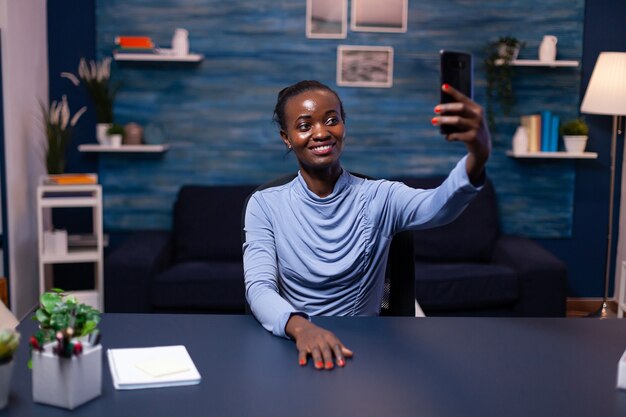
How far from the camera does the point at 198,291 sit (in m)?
3.87

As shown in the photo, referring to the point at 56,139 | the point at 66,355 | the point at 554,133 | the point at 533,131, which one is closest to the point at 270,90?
the point at 56,139

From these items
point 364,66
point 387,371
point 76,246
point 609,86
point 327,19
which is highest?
point 327,19

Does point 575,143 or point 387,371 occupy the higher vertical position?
point 575,143

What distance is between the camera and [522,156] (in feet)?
14.8

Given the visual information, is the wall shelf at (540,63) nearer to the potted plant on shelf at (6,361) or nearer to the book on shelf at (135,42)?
the book on shelf at (135,42)

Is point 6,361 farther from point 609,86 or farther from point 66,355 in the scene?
point 609,86

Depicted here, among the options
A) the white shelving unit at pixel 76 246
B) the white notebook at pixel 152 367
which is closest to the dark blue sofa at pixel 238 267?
the white shelving unit at pixel 76 246

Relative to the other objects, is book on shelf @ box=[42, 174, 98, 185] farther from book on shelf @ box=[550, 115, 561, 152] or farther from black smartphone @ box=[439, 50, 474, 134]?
black smartphone @ box=[439, 50, 474, 134]

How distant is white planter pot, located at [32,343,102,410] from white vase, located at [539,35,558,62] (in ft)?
12.0

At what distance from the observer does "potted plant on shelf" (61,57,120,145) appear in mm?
4312

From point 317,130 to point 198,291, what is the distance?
6.56ft

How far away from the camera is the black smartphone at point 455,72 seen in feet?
4.87

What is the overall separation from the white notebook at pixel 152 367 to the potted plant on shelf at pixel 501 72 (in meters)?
3.32

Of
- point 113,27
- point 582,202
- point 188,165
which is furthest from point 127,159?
point 582,202
